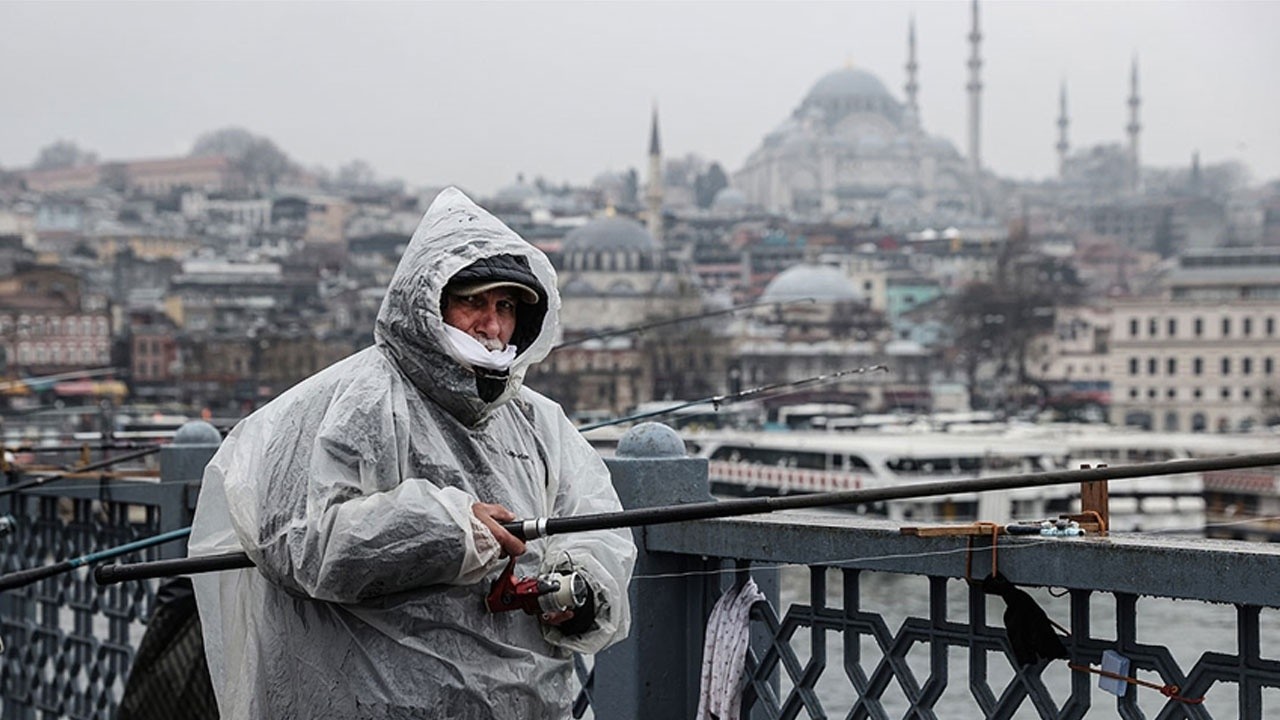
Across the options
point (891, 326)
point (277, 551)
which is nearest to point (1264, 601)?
point (277, 551)

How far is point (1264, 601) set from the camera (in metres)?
2.29

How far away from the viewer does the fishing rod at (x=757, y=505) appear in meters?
2.23

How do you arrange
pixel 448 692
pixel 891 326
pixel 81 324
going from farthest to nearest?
pixel 891 326
pixel 81 324
pixel 448 692

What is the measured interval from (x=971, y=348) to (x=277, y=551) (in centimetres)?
7138

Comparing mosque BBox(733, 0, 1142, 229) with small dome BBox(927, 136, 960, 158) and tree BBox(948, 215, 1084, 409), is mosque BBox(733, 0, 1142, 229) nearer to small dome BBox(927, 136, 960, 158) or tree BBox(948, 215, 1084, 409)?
small dome BBox(927, 136, 960, 158)

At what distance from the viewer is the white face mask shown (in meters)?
2.46

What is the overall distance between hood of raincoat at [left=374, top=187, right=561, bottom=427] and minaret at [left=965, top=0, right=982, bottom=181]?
125668 mm

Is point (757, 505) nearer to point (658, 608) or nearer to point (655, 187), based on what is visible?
point (658, 608)

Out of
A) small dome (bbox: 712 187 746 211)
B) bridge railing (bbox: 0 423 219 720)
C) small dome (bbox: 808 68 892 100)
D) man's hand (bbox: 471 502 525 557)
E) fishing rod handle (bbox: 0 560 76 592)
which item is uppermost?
small dome (bbox: 808 68 892 100)

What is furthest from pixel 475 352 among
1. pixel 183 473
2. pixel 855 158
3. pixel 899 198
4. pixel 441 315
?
pixel 855 158

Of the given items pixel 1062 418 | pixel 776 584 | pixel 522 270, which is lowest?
pixel 1062 418

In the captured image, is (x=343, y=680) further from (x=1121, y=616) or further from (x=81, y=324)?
(x=81, y=324)

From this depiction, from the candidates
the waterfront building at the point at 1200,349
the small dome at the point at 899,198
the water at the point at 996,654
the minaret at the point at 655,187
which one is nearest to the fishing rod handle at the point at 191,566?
the water at the point at 996,654

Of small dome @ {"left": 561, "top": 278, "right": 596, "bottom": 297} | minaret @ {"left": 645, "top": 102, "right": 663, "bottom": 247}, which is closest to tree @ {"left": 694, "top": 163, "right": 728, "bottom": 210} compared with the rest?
minaret @ {"left": 645, "top": 102, "right": 663, "bottom": 247}
